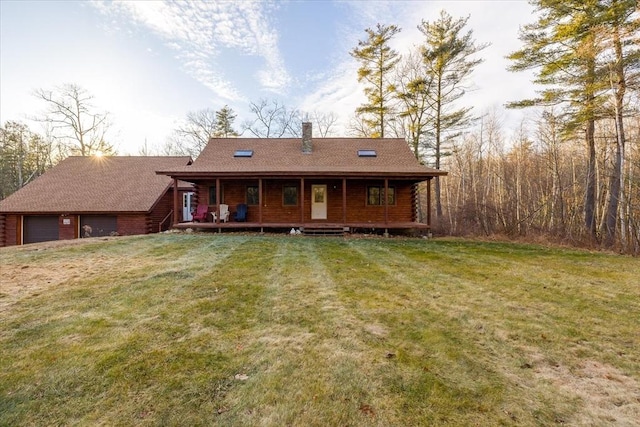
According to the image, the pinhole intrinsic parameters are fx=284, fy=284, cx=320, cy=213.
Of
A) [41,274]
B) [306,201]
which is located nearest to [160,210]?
[306,201]

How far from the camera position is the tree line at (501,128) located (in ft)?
35.4

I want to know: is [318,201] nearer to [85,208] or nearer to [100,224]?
[100,224]

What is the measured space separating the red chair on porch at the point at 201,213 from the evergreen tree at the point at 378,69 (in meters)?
12.6

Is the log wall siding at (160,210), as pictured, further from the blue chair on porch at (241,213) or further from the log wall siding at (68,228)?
the blue chair on porch at (241,213)

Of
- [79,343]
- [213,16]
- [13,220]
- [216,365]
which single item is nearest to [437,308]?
[216,365]

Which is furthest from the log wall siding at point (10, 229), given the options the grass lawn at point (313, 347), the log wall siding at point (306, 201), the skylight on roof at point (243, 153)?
the grass lawn at point (313, 347)

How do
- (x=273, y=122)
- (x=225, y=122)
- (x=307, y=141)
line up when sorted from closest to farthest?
1. (x=307, y=141)
2. (x=225, y=122)
3. (x=273, y=122)

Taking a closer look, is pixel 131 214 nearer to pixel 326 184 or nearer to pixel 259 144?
pixel 259 144

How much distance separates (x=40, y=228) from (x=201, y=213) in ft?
30.4

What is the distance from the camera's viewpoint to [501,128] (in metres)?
23.8

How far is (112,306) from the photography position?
3.91 metres

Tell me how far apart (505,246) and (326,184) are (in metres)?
7.42

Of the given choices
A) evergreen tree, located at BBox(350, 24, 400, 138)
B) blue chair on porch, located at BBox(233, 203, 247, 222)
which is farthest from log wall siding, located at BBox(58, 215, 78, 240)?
evergreen tree, located at BBox(350, 24, 400, 138)

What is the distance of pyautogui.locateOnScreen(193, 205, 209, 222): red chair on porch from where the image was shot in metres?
12.8
